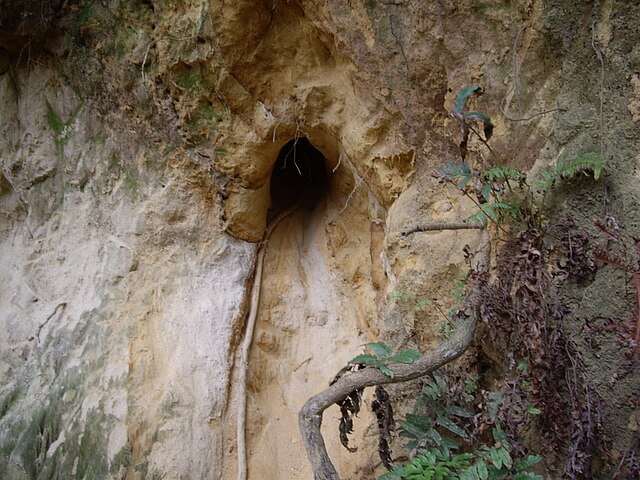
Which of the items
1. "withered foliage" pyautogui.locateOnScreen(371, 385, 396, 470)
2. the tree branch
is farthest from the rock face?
"withered foliage" pyautogui.locateOnScreen(371, 385, 396, 470)

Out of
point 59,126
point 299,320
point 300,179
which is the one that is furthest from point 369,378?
point 59,126

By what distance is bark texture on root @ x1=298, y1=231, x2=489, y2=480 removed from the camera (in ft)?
8.15

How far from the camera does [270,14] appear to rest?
360 centimetres

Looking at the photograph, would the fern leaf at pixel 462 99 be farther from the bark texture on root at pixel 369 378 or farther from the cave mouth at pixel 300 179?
the cave mouth at pixel 300 179

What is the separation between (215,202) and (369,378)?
1.91 m

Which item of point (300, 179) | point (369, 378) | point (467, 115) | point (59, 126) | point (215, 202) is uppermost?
point (59, 126)

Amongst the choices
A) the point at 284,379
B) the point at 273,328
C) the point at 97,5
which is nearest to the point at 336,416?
the point at 284,379

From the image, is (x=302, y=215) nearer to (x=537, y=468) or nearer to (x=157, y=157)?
(x=157, y=157)

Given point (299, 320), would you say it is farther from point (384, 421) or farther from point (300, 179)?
point (384, 421)

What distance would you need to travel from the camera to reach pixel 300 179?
4711 mm

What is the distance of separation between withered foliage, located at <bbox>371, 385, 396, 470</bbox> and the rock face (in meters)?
0.55

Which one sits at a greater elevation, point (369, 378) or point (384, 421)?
point (369, 378)

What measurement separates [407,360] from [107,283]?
7.55 ft

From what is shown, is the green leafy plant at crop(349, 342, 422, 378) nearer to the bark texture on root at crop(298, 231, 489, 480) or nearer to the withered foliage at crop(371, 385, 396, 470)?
the bark texture on root at crop(298, 231, 489, 480)
